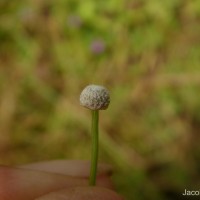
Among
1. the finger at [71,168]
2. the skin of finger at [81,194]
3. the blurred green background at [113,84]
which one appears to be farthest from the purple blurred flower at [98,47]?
the skin of finger at [81,194]

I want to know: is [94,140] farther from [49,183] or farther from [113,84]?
[113,84]

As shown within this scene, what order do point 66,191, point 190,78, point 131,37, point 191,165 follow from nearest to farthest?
point 66,191, point 191,165, point 190,78, point 131,37

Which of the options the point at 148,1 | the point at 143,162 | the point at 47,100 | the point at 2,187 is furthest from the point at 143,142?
the point at 2,187

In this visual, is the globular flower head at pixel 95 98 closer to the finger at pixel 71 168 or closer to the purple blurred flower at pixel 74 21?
the finger at pixel 71 168

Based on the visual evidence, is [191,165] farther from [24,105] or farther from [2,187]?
[2,187]

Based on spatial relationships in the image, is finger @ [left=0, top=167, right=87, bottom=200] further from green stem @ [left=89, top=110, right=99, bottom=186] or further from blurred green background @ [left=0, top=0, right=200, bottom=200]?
blurred green background @ [left=0, top=0, right=200, bottom=200]

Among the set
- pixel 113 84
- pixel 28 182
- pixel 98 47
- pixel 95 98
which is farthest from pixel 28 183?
pixel 98 47
